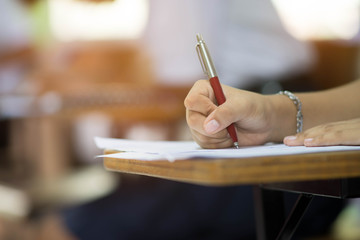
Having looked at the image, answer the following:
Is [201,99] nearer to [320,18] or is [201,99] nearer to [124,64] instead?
[320,18]

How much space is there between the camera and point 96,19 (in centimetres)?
303

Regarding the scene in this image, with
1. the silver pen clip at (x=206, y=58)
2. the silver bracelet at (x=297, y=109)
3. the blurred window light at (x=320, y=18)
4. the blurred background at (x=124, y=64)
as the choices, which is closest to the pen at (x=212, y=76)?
the silver pen clip at (x=206, y=58)

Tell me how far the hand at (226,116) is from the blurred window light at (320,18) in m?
1.98

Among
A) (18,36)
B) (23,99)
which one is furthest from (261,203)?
(18,36)

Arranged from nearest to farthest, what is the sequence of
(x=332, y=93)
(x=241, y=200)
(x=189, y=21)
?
(x=332, y=93)
(x=241, y=200)
(x=189, y=21)

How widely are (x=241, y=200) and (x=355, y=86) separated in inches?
24.3

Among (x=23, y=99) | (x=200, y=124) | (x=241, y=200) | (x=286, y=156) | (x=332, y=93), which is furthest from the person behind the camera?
(x=23, y=99)

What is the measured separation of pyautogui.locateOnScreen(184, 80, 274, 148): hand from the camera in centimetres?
51

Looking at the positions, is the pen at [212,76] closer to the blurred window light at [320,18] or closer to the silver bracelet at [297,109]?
the silver bracelet at [297,109]

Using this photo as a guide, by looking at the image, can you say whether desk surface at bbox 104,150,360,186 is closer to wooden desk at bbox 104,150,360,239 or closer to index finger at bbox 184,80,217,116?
wooden desk at bbox 104,150,360,239

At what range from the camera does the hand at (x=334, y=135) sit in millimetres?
508

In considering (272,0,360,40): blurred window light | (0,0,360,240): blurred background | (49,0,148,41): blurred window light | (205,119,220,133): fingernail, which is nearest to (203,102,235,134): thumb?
(205,119,220,133): fingernail

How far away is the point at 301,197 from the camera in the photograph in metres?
0.56

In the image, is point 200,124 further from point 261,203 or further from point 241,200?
point 241,200
